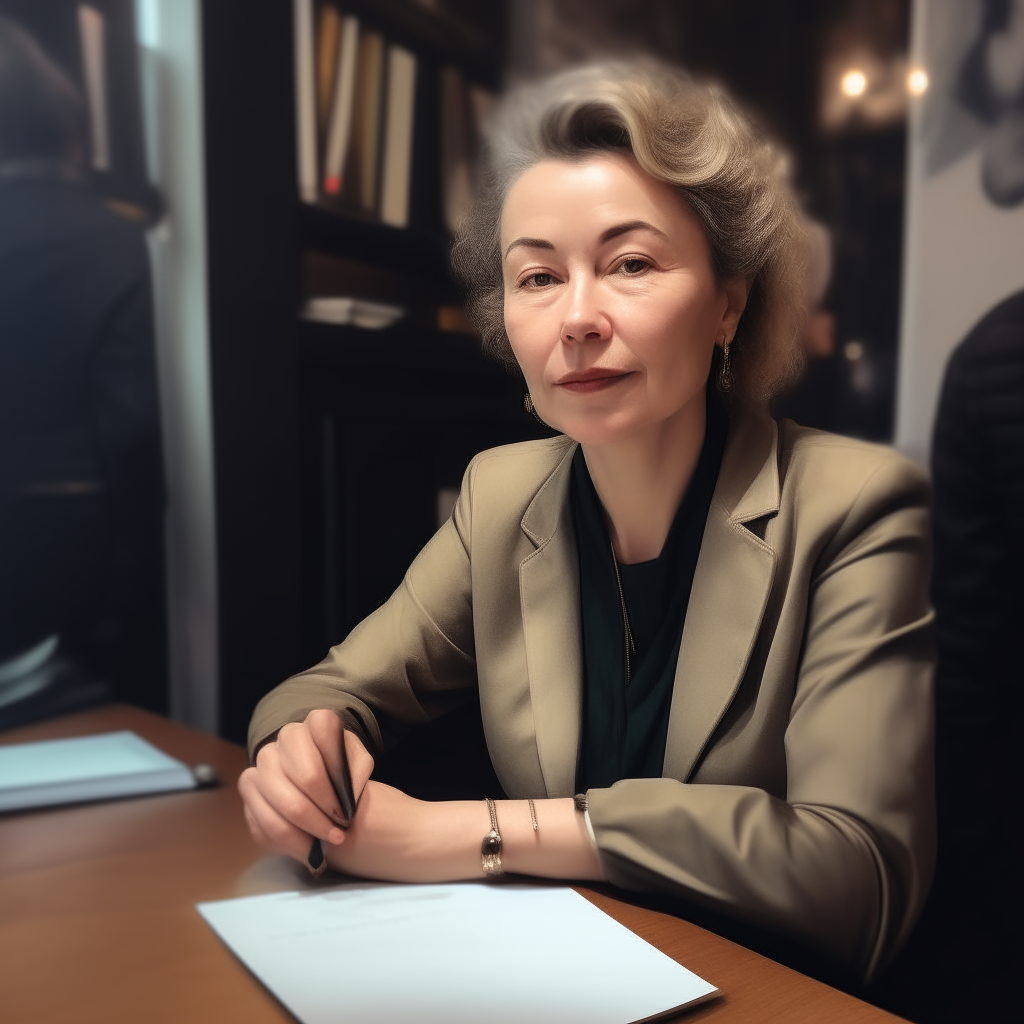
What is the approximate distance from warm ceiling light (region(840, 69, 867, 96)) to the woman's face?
1.05 meters

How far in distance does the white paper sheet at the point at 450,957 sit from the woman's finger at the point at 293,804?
0.12ft

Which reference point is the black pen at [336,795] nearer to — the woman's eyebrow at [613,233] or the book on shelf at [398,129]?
the woman's eyebrow at [613,233]

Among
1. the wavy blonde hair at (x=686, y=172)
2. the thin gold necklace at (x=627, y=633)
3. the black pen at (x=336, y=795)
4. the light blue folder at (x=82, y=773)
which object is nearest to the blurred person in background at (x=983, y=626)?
the wavy blonde hair at (x=686, y=172)

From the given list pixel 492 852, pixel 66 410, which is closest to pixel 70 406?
pixel 66 410

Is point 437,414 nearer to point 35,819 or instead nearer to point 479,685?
point 479,685

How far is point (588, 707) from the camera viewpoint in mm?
736

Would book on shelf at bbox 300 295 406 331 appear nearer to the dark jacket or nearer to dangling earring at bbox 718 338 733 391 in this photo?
the dark jacket

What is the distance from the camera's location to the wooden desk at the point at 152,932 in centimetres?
46

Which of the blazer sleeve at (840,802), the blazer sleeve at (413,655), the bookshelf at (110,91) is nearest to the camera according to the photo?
the blazer sleeve at (840,802)

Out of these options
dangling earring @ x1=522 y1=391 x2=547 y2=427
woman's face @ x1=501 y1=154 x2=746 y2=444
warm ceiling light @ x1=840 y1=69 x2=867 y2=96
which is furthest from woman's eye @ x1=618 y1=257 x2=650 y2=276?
warm ceiling light @ x1=840 y1=69 x2=867 y2=96

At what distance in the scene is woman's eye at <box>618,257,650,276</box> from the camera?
64 cm

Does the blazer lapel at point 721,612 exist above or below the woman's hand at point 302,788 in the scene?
above

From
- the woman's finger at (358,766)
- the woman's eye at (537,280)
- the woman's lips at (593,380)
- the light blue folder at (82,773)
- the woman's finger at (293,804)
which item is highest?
the woman's eye at (537,280)

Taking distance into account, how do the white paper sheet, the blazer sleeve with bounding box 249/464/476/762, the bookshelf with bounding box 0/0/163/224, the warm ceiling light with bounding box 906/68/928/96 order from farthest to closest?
1. the warm ceiling light with bounding box 906/68/928/96
2. the bookshelf with bounding box 0/0/163/224
3. the blazer sleeve with bounding box 249/464/476/762
4. the white paper sheet
